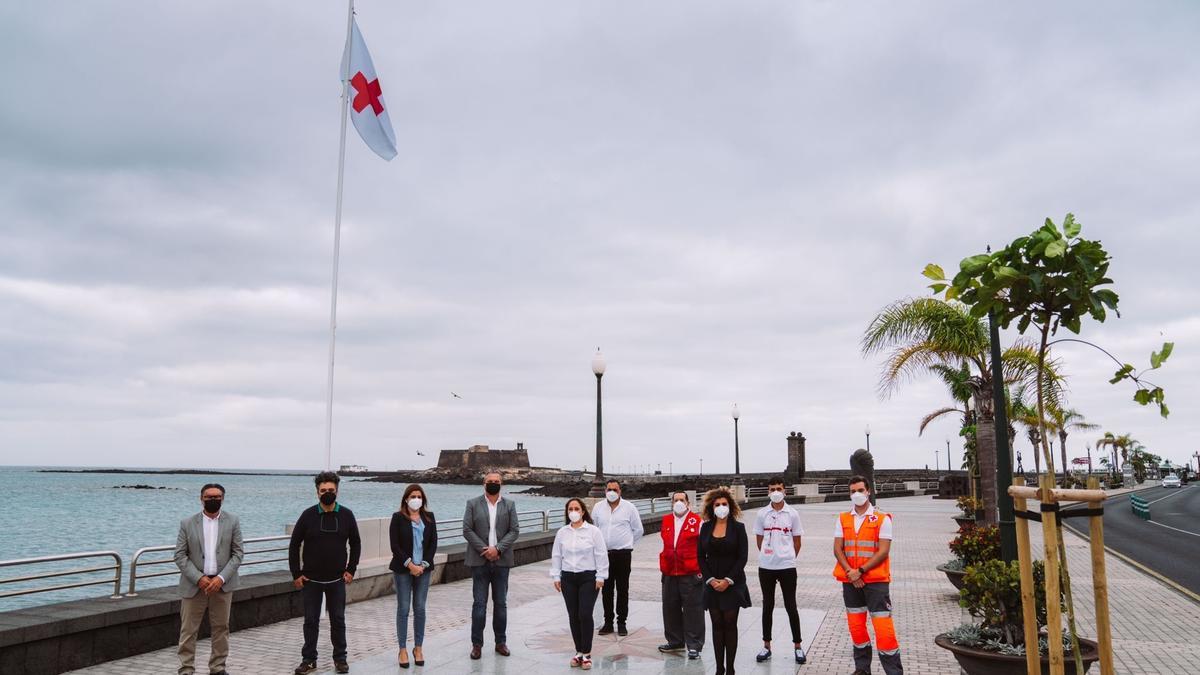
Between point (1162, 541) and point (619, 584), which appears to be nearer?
point (619, 584)

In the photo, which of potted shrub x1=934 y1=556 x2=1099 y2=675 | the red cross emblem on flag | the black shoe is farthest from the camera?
the red cross emblem on flag

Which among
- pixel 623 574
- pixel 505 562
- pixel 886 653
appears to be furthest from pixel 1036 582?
pixel 505 562

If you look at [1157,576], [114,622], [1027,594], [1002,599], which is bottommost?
[1157,576]

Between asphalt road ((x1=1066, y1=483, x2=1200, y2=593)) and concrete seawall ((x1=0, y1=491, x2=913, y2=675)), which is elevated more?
concrete seawall ((x1=0, y1=491, x2=913, y2=675))

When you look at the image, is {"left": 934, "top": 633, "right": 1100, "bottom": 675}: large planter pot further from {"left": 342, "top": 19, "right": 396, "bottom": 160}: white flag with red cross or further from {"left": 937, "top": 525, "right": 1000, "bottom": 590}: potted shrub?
{"left": 342, "top": 19, "right": 396, "bottom": 160}: white flag with red cross

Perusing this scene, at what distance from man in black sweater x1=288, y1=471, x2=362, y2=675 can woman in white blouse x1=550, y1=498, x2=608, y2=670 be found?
221 centimetres

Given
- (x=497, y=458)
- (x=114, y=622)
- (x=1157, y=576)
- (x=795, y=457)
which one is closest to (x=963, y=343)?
(x=1157, y=576)

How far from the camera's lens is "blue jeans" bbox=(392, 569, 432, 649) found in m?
9.15

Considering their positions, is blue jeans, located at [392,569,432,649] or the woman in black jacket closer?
the woman in black jacket

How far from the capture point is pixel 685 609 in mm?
9453

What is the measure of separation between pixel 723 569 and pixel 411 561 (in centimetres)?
342

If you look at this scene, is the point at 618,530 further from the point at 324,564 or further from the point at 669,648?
the point at 324,564

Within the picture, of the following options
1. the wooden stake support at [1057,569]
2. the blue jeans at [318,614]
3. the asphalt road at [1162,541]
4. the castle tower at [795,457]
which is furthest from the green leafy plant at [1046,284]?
the castle tower at [795,457]

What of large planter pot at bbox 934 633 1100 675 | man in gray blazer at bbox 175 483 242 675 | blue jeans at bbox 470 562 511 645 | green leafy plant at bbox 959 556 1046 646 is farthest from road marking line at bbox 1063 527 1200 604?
man in gray blazer at bbox 175 483 242 675
